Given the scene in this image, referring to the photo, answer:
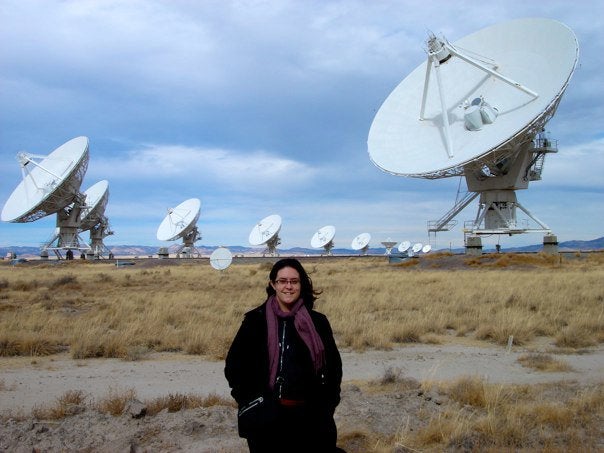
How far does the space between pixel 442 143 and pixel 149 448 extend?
31462mm

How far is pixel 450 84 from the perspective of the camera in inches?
1416

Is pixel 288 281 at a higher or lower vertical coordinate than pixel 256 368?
higher

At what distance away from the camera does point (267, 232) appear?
6819 cm

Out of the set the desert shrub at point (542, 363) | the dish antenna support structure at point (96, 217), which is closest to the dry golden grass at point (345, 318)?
the desert shrub at point (542, 363)

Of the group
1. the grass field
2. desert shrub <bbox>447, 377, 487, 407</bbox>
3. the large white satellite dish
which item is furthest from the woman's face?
the large white satellite dish

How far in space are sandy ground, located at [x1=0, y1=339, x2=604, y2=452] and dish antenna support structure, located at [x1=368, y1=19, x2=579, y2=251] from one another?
74.3 feet

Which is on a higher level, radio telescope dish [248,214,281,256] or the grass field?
radio telescope dish [248,214,281,256]

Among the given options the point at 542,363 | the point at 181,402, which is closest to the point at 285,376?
the point at 181,402

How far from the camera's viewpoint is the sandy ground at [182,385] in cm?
527

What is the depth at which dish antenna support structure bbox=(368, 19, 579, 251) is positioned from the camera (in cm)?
3064

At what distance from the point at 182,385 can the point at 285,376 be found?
4.95 metres

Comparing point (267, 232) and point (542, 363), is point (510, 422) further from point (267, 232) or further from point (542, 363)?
point (267, 232)

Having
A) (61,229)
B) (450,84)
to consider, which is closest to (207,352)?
(450,84)

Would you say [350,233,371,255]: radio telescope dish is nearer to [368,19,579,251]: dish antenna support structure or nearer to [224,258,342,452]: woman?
[368,19,579,251]: dish antenna support structure
